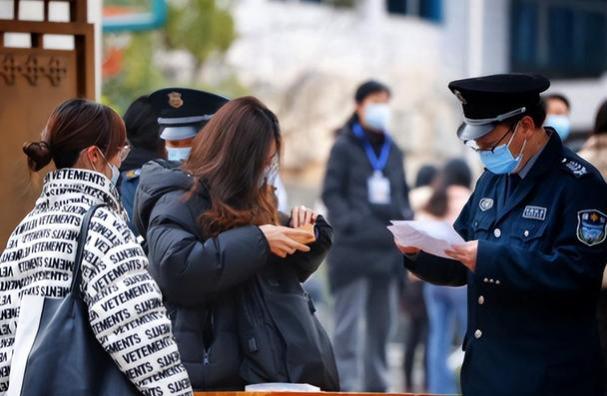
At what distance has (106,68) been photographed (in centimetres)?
1792

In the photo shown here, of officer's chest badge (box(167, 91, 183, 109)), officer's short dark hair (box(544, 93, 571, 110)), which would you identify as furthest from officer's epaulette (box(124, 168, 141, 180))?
officer's short dark hair (box(544, 93, 571, 110))

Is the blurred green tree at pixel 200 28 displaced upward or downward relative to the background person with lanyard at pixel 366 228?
upward

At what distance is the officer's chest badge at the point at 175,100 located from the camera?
6.19 metres

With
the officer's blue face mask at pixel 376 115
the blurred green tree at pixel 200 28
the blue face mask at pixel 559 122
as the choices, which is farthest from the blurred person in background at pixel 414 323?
the blurred green tree at pixel 200 28

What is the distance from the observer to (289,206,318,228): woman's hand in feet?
19.3

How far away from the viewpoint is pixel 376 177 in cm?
1057

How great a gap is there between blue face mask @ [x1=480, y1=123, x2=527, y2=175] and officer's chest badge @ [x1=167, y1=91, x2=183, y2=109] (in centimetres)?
167

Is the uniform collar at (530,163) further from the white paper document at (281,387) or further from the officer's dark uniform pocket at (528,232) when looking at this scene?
the white paper document at (281,387)

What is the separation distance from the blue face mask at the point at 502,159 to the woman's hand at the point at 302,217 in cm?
107

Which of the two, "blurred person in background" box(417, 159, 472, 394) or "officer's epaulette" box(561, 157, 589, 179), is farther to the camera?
"blurred person in background" box(417, 159, 472, 394)

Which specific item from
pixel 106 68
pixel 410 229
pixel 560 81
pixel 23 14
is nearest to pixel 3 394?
pixel 410 229

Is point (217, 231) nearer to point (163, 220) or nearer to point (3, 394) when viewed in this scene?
point (163, 220)

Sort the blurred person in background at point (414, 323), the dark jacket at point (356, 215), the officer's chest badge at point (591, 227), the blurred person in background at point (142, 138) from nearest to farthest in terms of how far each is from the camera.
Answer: the officer's chest badge at point (591, 227) < the blurred person in background at point (142, 138) < the dark jacket at point (356, 215) < the blurred person in background at point (414, 323)

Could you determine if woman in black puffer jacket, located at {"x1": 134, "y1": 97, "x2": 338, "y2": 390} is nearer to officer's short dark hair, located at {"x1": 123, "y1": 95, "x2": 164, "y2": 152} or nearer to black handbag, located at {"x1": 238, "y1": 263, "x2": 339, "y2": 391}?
black handbag, located at {"x1": 238, "y1": 263, "x2": 339, "y2": 391}
